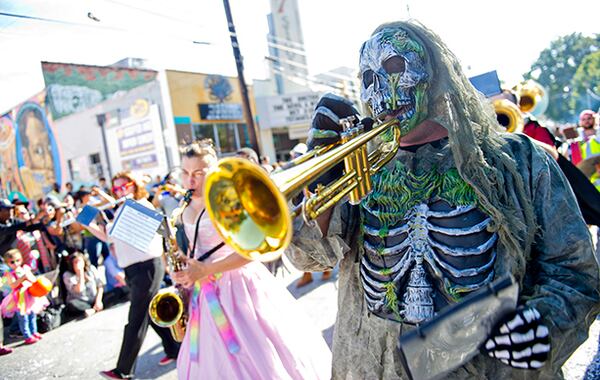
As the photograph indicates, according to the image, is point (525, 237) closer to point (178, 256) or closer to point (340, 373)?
point (340, 373)

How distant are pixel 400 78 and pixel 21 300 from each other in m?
5.99

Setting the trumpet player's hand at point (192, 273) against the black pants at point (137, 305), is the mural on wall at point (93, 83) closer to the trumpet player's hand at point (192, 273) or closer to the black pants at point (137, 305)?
the black pants at point (137, 305)

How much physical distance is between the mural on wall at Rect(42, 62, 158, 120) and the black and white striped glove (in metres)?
18.8

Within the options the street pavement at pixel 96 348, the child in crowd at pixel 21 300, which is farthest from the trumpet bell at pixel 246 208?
the child in crowd at pixel 21 300

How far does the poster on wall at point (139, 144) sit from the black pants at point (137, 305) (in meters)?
12.9

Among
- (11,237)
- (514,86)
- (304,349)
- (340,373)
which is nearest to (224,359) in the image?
(304,349)

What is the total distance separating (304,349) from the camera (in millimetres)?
2863

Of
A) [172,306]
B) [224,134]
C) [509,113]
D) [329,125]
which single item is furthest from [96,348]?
[224,134]

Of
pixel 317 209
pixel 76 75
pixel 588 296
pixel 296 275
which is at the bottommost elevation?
pixel 296 275

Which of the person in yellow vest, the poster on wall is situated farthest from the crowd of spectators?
the poster on wall

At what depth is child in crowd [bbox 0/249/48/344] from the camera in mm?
5695

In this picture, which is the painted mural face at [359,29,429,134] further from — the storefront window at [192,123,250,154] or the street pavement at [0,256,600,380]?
the storefront window at [192,123,250,154]

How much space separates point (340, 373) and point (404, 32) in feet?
4.28

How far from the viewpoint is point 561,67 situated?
205ft
